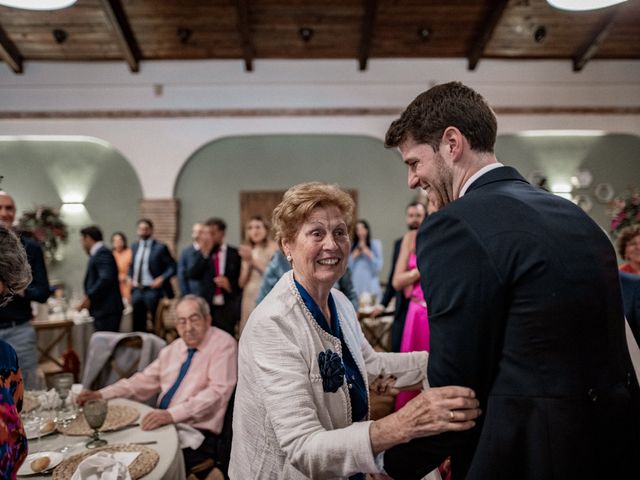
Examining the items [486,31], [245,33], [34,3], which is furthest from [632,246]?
[245,33]

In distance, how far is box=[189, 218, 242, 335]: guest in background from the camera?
461 cm

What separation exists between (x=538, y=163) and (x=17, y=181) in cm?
838

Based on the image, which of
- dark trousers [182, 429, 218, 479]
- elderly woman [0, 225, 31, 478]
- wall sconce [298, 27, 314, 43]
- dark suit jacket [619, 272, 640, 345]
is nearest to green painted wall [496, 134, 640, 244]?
wall sconce [298, 27, 314, 43]

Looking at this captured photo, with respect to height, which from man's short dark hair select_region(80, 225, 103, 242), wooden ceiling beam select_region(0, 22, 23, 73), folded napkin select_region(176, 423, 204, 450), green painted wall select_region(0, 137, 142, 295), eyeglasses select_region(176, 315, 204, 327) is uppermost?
wooden ceiling beam select_region(0, 22, 23, 73)

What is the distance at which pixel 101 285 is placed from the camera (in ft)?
15.3

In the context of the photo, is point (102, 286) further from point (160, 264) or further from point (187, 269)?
point (160, 264)

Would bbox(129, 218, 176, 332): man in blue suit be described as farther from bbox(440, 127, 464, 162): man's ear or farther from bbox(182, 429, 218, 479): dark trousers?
bbox(440, 127, 464, 162): man's ear

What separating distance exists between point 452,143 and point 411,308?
2.24m

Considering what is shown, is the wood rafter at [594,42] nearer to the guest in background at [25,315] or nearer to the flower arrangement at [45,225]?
the guest in background at [25,315]

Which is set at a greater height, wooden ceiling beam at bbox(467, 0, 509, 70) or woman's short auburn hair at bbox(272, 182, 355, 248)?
wooden ceiling beam at bbox(467, 0, 509, 70)

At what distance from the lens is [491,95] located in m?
7.62

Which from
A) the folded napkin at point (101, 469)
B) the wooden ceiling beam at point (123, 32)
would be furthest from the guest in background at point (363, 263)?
the folded napkin at point (101, 469)

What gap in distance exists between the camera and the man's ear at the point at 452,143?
1.07m

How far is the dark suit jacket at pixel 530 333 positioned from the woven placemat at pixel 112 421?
60.7 inches
